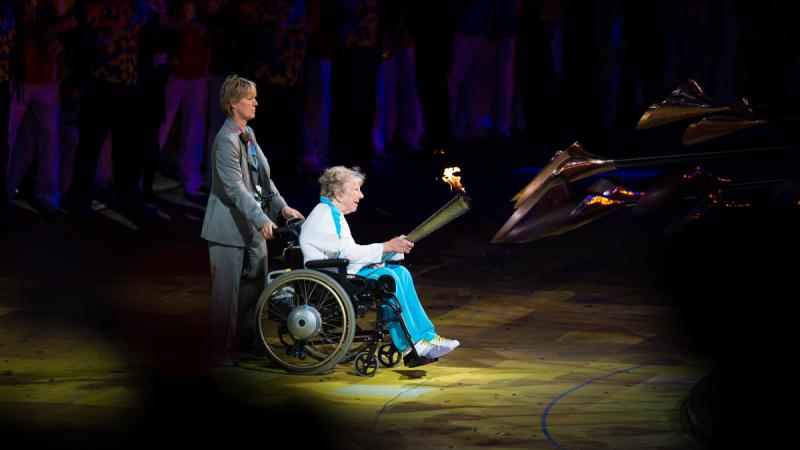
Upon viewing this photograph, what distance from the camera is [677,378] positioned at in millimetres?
8578

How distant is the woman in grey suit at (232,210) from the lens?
29.4 feet

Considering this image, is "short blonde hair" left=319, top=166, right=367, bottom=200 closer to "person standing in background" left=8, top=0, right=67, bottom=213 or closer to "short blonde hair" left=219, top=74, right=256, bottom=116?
"short blonde hair" left=219, top=74, right=256, bottom=116

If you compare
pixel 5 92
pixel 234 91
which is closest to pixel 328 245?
pixel 234 91

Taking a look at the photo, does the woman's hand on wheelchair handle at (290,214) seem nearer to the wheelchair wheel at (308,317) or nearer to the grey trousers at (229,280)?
the grey trousers at (229,280)

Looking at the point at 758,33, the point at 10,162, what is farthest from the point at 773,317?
the point at 758,33

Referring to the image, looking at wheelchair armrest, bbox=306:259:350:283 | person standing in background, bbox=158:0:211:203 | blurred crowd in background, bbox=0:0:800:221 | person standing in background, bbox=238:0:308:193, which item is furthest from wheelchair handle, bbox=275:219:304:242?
person standing in background, bbox=158:0:211:203

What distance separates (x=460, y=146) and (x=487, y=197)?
208 cm

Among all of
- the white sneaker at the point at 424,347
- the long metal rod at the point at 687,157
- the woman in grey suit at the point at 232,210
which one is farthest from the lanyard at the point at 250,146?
the long metal rod at the point at 687,157

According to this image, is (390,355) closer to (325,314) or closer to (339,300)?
(325,314)

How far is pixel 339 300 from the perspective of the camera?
8508 millimetres

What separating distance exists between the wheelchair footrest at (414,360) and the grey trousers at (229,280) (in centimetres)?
99

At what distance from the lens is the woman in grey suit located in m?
8.96

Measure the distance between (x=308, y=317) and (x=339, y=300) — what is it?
20cm

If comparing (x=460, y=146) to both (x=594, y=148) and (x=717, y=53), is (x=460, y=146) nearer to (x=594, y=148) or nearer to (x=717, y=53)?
(x=594, y=148)
